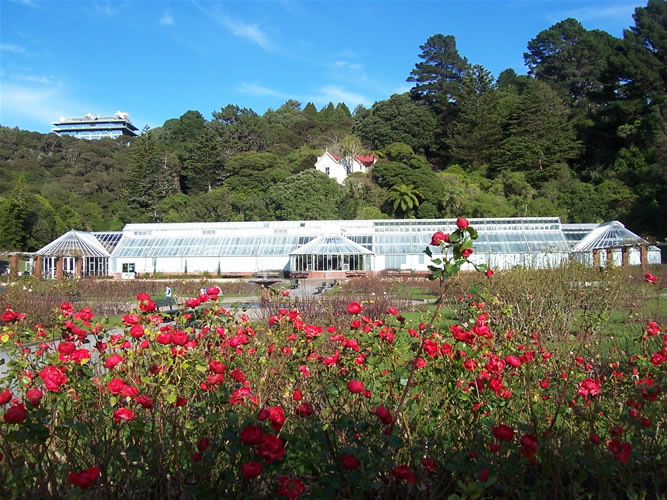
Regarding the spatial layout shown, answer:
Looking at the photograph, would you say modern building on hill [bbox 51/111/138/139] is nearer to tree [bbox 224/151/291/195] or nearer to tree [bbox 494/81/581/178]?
tree [bbox 224/151/291/195]

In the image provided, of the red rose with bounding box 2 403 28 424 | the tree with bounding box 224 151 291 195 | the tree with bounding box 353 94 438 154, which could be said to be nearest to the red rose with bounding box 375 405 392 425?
the red rose with bounding box 2 403 28 424

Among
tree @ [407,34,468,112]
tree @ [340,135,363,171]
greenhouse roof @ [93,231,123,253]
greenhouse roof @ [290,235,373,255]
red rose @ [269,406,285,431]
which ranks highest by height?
tree @ [407,34,468,112]

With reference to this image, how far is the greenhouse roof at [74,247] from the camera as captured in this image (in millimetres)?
38781

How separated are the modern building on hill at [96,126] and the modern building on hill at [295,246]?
13622 cm

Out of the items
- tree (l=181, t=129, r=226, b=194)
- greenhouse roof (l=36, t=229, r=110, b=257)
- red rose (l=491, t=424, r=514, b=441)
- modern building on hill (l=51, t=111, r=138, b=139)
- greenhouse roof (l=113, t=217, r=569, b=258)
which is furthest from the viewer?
modern building on hill (l=51, t=111, r=138, b=139)

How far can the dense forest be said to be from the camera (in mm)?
48750

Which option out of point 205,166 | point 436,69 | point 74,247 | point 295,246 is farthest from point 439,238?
point 436,69

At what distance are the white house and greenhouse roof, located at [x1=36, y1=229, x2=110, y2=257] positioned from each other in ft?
92.6

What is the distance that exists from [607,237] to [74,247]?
120 ft

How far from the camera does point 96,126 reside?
167125 millimetres

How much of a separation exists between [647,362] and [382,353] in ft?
7.50

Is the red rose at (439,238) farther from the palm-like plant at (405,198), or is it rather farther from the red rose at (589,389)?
the palm-like plant at (405,198)

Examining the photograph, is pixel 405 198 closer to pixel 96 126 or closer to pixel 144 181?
pixel 144 181

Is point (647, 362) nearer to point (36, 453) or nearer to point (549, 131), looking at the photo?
point (36, 453)
